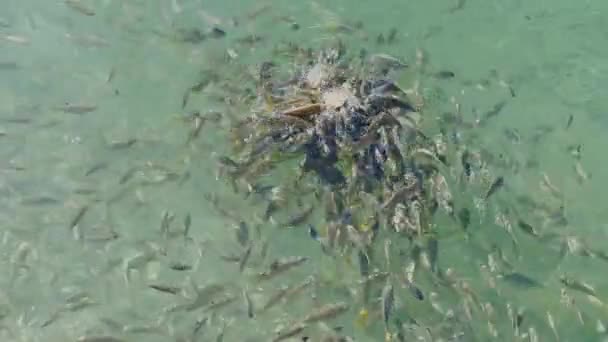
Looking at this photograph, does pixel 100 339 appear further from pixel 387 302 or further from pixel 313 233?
pixel 387 302

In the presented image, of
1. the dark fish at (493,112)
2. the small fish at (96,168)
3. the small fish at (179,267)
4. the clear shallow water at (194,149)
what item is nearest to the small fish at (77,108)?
the clear shallow water at (194,149)

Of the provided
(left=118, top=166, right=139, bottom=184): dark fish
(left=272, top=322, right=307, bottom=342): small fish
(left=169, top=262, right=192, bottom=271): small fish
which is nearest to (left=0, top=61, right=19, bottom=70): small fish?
(left=118, top=166, right=139, bottom=184): dark fish

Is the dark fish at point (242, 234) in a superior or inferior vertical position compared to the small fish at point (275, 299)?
superior

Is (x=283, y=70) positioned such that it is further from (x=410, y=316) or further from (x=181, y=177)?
(x=410, y=316)

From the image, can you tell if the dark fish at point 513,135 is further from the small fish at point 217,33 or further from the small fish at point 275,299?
the small fish at point 217,33

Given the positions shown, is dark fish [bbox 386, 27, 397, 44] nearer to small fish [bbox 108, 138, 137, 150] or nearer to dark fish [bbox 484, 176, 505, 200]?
dark fish [bbox 484, 176, 505, 200]

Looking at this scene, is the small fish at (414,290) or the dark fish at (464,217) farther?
the dark fish at (464,217)
